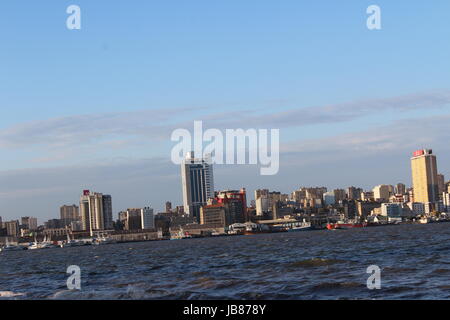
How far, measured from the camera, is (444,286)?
3434cm

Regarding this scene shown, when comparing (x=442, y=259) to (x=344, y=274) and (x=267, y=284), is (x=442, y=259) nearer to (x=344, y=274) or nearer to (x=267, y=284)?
(x=344, y=274)
